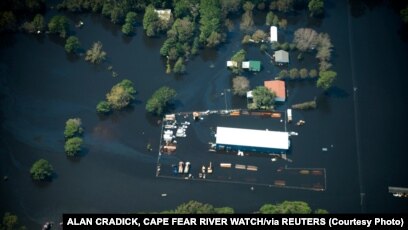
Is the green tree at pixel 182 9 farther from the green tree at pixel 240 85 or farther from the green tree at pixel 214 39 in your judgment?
the green tree at pixel 240 85

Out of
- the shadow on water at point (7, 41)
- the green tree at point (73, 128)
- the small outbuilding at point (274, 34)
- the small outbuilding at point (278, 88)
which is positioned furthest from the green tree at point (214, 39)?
the shadow on water at point (7, 41)

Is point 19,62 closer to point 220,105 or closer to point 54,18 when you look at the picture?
point 54,18

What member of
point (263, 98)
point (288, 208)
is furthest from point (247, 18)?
point (288, 208)

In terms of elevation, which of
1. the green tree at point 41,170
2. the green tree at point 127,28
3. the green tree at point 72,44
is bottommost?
the green tree at point 41,170

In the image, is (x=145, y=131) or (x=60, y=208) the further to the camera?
(x=145, y=131)

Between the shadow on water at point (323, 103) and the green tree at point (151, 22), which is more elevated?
the green tree at point (151, 22)

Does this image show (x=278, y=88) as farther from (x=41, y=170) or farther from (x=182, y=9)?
(x=41, y=170)

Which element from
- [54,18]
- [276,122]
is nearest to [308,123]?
[276,122]

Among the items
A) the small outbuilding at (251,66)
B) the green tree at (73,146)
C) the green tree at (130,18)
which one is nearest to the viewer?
the green tree at (73,146)
